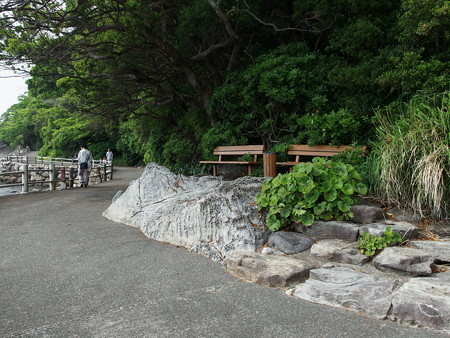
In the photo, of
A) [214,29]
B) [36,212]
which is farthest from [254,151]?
[36,212]

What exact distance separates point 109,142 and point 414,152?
36.9m

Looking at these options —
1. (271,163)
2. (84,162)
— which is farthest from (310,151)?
(84,162)

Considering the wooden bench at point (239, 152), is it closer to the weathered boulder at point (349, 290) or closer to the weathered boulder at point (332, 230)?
the weathered boulder at point (332, 230)

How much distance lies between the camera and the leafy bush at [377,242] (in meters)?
3.82

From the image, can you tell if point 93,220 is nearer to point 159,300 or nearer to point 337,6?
point 159,300

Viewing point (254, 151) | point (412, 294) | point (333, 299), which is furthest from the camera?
point (254, 151)

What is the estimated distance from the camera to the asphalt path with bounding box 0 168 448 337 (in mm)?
2828

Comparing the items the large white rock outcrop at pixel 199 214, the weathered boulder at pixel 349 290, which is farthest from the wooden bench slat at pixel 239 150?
the weathered boulder at pixel 349 290

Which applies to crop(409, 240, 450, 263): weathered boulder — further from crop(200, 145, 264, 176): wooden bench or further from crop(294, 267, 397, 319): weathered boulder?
crop(200, 145, 264, 176): wooden bench

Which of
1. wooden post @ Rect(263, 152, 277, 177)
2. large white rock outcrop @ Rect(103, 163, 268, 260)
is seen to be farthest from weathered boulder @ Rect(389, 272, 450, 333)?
wooden post @ Rect(263, 152, 277, 177)

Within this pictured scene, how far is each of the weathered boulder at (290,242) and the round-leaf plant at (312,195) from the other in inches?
5.4

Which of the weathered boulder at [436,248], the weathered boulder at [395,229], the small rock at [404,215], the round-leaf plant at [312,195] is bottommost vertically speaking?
the weathered boulder at [436,248]

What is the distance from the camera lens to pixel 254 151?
868cm

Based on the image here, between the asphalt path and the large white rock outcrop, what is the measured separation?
10.7 inches
